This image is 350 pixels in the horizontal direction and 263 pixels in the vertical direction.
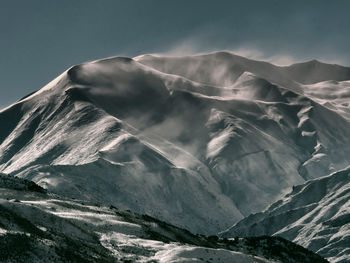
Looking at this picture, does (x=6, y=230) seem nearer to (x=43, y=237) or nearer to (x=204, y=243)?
(x=43, y=237)

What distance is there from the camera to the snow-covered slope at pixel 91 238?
10762 cm

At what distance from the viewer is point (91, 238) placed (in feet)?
429

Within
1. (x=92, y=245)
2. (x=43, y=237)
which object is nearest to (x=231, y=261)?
(x=92, y=245)

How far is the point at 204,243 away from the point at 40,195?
1444 inches

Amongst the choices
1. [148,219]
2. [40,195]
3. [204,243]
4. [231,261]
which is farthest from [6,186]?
[231,261]

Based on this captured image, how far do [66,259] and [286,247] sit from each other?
283ft

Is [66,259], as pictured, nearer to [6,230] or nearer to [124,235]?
[6,230]

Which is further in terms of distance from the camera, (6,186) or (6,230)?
(6,186)

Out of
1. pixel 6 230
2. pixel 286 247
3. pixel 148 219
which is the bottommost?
pixel 286 247

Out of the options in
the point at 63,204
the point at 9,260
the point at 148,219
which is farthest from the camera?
the point at 148,219

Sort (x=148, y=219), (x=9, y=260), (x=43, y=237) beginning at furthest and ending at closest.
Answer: (x=148, y=219) → (x=43, y=237) → (x=9, y=260)

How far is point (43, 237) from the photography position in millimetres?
113625

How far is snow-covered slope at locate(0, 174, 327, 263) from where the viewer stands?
10762 cm

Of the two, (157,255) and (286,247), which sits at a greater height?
(157,255)
